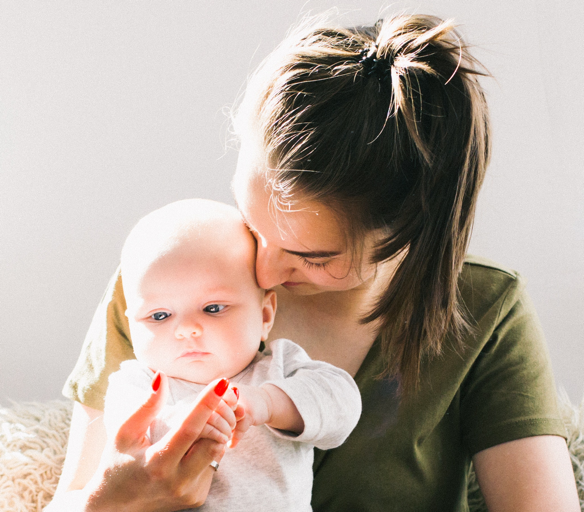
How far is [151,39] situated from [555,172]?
1121mm

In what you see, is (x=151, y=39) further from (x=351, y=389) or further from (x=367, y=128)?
(x=351, y=389)

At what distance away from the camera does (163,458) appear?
2.68 feet

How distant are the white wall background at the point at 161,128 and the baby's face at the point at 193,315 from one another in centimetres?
75

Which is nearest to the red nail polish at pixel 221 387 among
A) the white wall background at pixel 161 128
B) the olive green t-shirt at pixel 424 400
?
the olive green t-shirt at pixel 424 400

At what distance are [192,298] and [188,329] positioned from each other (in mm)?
47

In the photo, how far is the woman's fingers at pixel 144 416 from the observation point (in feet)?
2.65

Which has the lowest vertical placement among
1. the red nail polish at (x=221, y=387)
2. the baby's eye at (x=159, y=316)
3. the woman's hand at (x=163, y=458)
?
the woman's hand at (x=163, y=458)

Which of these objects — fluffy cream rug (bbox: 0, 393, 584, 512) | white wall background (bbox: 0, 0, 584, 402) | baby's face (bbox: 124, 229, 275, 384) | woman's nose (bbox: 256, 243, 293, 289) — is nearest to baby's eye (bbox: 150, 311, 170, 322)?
baby's face (bbox: 124, 229, 275, 384)

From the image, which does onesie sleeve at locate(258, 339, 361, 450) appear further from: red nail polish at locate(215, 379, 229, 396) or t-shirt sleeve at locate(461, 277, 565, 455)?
t-shirt sleeve at locate(461, 277, 565, 455)

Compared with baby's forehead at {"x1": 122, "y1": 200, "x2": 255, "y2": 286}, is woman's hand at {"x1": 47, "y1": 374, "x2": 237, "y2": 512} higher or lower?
lower

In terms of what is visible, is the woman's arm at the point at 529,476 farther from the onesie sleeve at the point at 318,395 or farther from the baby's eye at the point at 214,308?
the baby's eye at the point at 214,308

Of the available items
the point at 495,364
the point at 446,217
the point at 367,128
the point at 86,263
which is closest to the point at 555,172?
the point at 495,364

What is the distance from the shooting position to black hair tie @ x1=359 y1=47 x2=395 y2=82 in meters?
0.91

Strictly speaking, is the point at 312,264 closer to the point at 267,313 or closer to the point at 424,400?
the point at 267,313
